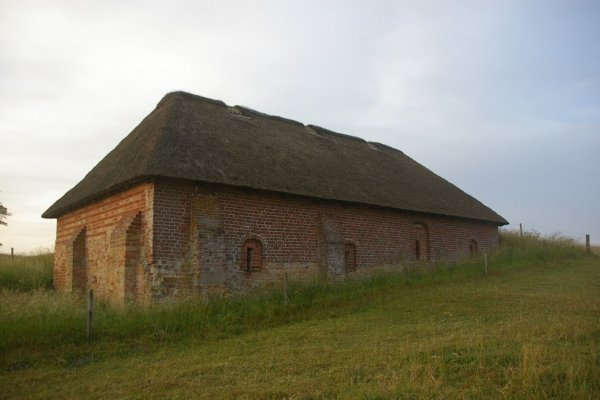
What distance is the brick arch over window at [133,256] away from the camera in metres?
12.8

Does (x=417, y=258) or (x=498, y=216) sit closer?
(x=417, y=258)

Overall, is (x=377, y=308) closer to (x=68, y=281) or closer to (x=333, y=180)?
(x=333, y=180)

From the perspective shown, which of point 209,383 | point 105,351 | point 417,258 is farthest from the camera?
point 417,258

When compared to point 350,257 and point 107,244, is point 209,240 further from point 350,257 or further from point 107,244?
point 350,257

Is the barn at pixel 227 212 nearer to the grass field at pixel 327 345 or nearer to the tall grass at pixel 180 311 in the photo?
the tall grass at pixel 180 311

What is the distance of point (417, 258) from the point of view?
19.5m

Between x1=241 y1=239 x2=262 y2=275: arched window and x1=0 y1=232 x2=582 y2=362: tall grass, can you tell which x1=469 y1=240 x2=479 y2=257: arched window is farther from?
x1=241 y1=239 x2=262 y2=275: arched window

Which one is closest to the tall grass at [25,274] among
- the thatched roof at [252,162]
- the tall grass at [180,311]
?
the tall grass at [180,311]

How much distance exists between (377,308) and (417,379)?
6.52m

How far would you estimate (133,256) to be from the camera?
42.5ft

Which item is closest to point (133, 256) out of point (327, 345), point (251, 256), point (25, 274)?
→ point (251, 256)

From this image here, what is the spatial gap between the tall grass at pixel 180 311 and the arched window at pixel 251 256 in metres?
0.74

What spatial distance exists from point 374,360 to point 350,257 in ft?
32.4

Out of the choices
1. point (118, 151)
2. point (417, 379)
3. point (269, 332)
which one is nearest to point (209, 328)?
point (269, 332)
